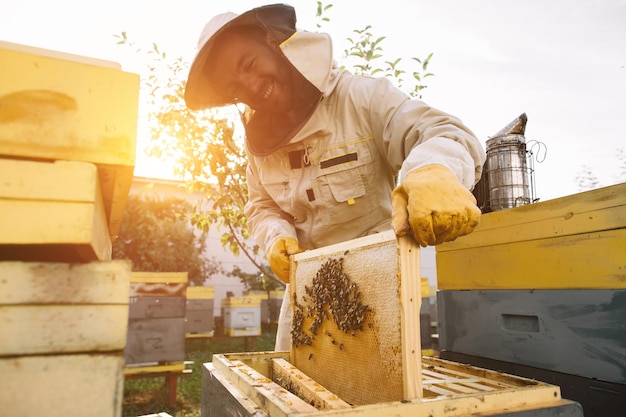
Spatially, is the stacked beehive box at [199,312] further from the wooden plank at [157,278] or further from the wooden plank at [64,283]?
the wooden plank at [64,283]

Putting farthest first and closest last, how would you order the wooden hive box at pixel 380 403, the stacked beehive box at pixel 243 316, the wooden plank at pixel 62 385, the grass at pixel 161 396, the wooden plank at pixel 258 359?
1. the stacked beehive box at pixel 243 316
2. the grass at pixel 161 396
3. the wooden plank at pixel 258 359
4. the wooden hive box at pixel 380 403
5. the wooden plank at pixel 62 385

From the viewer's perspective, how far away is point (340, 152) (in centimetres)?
214

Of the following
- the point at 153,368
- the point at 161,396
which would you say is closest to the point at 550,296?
the point at 153,368

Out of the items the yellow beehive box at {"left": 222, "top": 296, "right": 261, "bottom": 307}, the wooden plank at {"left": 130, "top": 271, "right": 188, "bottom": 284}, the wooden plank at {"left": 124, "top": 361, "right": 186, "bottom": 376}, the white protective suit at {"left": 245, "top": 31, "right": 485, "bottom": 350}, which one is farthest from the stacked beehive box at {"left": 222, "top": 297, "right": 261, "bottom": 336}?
the white protective suit at {"left": 245, "top": 31, "right": 485, "bottom": 350}

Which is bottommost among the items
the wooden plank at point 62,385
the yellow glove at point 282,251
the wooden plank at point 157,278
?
the wooden plank at point 62,385

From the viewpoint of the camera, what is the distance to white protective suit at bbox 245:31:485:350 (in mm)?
2035

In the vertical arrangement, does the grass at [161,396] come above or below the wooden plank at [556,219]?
below

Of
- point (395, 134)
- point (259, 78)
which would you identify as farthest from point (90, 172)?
point (259, 78)

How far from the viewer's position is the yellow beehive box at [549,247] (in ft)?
4.88

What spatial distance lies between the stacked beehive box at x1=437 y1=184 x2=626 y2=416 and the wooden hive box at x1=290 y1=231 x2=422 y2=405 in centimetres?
75

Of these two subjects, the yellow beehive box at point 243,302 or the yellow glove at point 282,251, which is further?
the yellow beehive box at point 243,302

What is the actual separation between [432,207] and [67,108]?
2.97 feet

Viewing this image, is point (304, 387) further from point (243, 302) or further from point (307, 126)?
point (243, 302)

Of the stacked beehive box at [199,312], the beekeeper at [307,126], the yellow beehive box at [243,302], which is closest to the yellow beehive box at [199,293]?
the stacked beehive box at [199,312]
